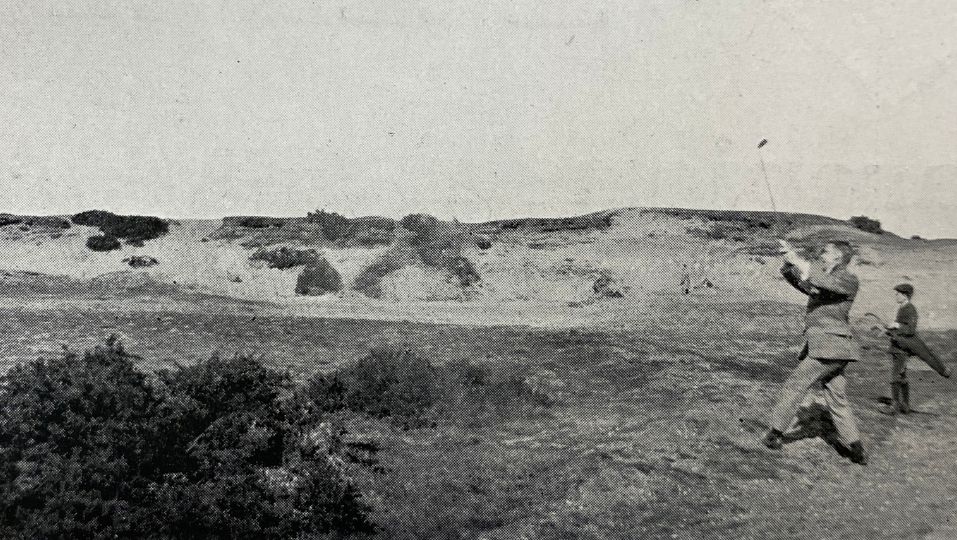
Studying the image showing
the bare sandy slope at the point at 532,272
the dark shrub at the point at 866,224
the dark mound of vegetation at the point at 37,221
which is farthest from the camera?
the dark mound of vegetation at the point at 37,221

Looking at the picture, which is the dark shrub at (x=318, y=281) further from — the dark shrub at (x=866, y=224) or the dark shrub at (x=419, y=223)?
the dark shrub at (x=866, y=224)

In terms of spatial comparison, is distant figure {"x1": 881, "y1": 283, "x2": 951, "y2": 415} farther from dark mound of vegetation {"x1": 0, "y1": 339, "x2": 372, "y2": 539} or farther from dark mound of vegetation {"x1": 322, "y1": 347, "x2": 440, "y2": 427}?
dark mound of vegetation {"x1": 0, "y1": 339, "x2": 372, "y2": 539}

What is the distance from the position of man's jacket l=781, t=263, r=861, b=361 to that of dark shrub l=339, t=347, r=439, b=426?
14.4 feet

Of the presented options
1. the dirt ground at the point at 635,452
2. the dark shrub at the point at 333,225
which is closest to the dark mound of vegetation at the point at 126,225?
the dark shrub at the point at 333,225

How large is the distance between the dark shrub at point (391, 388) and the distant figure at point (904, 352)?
19.9 ft

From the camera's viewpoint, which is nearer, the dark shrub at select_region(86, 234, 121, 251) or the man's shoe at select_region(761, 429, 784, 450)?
the man's shoe at select_region(761, 429, 784, 450)

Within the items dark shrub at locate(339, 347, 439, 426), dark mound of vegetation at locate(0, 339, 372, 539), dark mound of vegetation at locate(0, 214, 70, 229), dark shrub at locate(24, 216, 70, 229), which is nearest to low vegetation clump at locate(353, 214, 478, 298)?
dark shrub at locate(339, 347, 439, 426)

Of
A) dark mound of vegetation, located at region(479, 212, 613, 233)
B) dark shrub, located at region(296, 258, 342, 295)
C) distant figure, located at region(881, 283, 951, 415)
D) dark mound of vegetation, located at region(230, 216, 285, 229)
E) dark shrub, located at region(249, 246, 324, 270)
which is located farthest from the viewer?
dark mound of vegetation, located at region(479, 212, 613, 233)

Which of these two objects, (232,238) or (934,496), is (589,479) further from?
(232,238)

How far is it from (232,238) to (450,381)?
101 ft

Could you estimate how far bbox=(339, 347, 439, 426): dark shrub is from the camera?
25.0 feet

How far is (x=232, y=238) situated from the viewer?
36.0m

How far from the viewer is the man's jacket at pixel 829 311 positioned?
593 cm

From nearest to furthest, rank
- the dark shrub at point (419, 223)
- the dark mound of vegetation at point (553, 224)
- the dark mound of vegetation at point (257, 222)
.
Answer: the dark shrub at point (419, 223), the dark mound of vegetation at point (257, 222), the dark mound of vegetation at point (553, 224)
